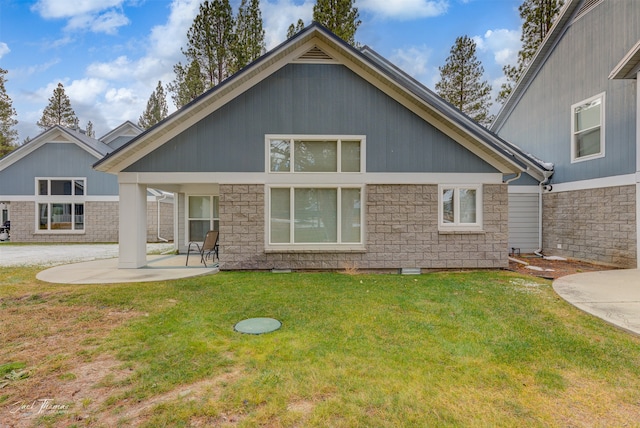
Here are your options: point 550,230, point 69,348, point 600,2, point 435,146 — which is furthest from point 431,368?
point 600,2

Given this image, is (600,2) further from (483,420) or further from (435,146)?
(483,420)

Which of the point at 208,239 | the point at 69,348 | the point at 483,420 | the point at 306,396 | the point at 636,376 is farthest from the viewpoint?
the point at 208,239

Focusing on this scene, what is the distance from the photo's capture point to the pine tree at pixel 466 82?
22.0 m

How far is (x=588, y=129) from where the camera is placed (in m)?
10.1

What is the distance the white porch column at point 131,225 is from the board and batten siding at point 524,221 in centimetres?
1284

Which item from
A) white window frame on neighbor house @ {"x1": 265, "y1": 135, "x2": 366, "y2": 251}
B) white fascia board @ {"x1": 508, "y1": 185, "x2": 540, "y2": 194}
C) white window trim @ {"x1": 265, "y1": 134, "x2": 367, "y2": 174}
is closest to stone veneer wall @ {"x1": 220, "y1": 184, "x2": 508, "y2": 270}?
white window frame on neighbor house @ {"x1": 265, "y1": 135, "x2": 366, "y2": 251}

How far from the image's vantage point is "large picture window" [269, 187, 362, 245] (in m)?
8.21

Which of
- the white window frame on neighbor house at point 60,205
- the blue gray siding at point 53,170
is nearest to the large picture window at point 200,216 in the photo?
the blue gray siding at point 53,170

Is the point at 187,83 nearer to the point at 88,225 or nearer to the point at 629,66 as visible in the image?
the point at 88,225

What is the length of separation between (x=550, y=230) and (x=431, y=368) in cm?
1125

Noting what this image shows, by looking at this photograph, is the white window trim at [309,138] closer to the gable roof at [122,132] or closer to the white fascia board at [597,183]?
the white fascia board at [597,183]

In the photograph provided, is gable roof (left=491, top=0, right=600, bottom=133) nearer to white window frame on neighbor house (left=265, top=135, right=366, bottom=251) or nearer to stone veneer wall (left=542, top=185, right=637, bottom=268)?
stone veneer wall (left=542, top=185, right=637, bottom=268)

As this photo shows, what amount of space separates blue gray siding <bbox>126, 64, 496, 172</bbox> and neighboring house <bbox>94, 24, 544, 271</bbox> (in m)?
0.03

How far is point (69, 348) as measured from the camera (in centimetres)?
371
